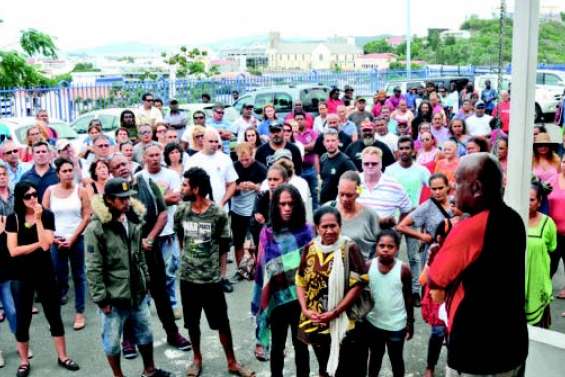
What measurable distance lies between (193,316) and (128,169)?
1.58m

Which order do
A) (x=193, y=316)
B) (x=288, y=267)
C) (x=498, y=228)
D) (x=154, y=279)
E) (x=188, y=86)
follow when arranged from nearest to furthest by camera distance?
(x=498, y=228)
(x=288, y=267)
(x=193, y=316)
(x=154, y=279)
(x=188, y=86)

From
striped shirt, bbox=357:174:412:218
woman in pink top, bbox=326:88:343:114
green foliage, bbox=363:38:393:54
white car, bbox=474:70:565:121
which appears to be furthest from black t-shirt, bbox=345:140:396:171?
green foliage, bbox=363:38:393:54

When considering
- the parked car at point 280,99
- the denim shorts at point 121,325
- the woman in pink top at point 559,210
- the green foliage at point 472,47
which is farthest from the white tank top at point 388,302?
the parked car at point 280,99

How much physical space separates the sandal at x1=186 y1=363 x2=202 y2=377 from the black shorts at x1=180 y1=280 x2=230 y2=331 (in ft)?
1.23

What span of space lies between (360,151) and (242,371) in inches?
171

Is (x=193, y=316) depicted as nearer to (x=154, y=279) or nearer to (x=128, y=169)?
(x=154, y=279)

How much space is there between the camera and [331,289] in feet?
14.7

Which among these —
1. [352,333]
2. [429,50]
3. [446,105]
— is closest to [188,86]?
[446,105]

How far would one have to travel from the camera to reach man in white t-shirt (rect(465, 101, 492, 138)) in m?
11.9

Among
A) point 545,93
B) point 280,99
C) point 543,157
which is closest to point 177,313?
point 543,157

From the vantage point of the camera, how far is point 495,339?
2.96 meters

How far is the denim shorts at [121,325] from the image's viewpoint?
5.09 metres

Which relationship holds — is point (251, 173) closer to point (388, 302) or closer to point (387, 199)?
point (387, 199)

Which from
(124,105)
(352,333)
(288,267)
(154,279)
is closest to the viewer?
(352,333)
